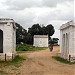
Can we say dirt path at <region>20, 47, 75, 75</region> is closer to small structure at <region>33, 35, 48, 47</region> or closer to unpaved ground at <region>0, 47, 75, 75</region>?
unpaved ground at <region>0, 47, 75, 75</region>

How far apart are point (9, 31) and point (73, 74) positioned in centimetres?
973

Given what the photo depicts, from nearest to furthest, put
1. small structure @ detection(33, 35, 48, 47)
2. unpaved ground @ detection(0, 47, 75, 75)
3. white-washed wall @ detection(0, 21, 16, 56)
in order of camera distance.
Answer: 1. unpaved ground @ detection(0, 47, 75, 75)
2. white-washed wall @ detection(0, 21, 16, 56)
3. small structure @ detection(33, 35, 48, 47)

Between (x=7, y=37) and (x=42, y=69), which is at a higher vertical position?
(x=7, y=37)

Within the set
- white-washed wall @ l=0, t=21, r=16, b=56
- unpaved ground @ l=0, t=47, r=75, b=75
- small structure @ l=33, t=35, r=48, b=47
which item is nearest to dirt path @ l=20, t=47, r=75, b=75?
unpaved ground @ l=0, t=47, r=75, b=75

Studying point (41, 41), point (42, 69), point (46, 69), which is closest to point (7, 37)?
point (42, 69)

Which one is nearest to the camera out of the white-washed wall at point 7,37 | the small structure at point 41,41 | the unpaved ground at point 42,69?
the unpaved ground at point 42,69

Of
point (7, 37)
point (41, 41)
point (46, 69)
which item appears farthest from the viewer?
point (41, 41)

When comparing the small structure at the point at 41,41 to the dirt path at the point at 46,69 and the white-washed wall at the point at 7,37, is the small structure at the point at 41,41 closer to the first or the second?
the white-washed wall at the point at 7,37

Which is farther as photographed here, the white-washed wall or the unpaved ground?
the white-washed wall

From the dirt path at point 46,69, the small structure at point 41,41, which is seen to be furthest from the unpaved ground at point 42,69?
the small structure at point 41,41

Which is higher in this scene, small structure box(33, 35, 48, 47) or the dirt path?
small structure box(33, 35, 48, 47)

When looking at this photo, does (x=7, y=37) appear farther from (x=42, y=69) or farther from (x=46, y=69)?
(x=46, y=69)

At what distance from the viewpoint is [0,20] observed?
76.0 feet

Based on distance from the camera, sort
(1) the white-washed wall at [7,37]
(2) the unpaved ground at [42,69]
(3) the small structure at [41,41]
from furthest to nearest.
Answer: (3) the small structure at [41,41] → (1) the white-washed wall at [7,37] → (2) the unpaved ground at [42,69]
